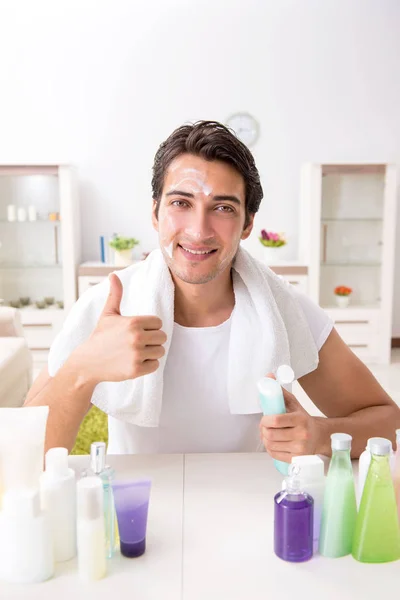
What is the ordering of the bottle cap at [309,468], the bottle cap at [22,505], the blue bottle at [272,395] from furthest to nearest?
the blue bottle at [272,395], the bottle cap at [309,468], the bottle cap at [22,505]

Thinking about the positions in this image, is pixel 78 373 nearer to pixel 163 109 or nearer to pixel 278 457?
pixel 278 457

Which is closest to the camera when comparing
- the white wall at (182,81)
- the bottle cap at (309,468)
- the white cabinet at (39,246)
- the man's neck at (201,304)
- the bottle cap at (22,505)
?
the bottle cap at (22,505)

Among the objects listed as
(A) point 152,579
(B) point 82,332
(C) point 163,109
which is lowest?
(A) point 152,579

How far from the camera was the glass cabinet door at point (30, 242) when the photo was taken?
4316 millimetres

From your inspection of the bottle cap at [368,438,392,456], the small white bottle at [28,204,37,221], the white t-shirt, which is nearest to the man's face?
the white t-shirt

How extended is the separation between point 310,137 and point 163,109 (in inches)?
45.7

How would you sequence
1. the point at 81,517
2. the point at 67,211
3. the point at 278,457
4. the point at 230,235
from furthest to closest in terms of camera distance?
the point at 67,211, the point at 230,235, the point at 278,457, the point at 81,517

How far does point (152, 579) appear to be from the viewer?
81cm

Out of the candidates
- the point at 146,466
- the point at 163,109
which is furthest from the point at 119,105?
the point at 146,466

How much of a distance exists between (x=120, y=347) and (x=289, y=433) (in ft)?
1.12

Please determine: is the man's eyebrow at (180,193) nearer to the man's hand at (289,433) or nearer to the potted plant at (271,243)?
the man's hand at (289,433)

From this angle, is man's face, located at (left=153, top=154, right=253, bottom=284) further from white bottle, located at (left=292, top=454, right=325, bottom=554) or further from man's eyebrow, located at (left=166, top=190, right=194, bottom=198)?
white bottle, located at (left=292, top=454, right=325, bottom=554)

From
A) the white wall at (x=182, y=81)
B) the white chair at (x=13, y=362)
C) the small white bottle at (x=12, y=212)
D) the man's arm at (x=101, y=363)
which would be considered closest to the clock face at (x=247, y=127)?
the white wall at (x=182, y=81)

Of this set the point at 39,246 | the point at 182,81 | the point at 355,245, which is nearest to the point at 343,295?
the point at 355,245
